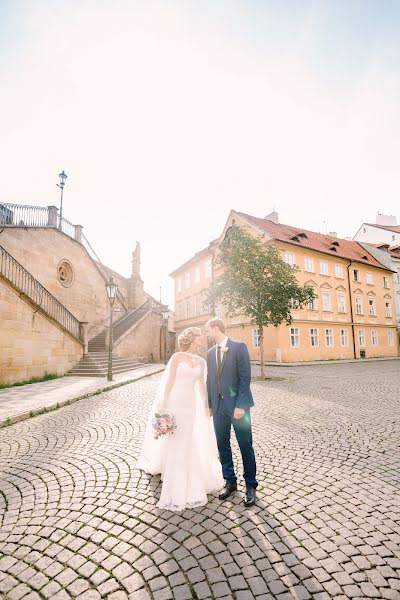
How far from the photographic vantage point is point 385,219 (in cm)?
4625

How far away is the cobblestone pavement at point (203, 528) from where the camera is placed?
2090 mm

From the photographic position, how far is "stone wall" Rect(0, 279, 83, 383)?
10969 millimetres

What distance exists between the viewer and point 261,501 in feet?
10.4

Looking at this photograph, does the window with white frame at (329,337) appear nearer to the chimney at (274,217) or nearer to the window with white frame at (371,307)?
the window with white frame at (371,307)

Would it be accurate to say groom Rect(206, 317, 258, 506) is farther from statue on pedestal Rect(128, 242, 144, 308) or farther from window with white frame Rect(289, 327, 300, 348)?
statue on pedestal Rect(128, 242, 144, 308)

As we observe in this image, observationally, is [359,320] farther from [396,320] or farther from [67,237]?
[67,237]

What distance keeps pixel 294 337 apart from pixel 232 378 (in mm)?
23319

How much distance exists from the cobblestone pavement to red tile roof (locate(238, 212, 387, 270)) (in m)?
23.2

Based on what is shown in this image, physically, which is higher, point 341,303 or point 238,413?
point 341,303

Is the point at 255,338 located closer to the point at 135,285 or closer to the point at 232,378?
the point at 135,285

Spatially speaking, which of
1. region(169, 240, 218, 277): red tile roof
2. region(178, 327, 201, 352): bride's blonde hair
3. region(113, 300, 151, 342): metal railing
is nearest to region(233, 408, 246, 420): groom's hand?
region(178, 327, 201, 352): bride's blonde hair

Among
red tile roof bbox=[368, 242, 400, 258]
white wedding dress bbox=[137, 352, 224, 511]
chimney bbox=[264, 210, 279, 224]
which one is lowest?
white wedding dress bbox=[137, 352, 224, 511]

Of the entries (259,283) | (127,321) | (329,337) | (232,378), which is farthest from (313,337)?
(232,378)

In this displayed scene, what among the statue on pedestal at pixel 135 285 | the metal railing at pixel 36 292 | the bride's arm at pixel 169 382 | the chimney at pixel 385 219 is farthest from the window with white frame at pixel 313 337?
the chimney at pixel 385 219
